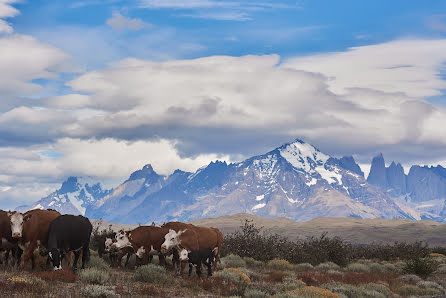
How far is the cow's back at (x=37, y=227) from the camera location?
19.4m

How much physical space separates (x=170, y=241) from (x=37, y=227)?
17.6ft

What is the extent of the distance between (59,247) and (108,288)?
3254 millimetres

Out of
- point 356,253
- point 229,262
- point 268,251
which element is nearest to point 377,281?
point 229,262

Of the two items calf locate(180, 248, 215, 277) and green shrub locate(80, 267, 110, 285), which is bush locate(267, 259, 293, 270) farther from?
green shrub locate(80, 267, 110, 285)

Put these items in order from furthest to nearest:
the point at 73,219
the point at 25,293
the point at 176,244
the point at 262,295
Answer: the point at 176,244 < the point at 73,219 < the point at 262,295 < the point at 25,293

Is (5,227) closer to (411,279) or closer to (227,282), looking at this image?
(227,282)

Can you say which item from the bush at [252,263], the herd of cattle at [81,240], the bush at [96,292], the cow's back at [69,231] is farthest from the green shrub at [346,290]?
the bush at [252,263]

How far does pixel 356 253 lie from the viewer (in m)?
50.2

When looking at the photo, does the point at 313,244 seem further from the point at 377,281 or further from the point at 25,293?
the point at 25,293

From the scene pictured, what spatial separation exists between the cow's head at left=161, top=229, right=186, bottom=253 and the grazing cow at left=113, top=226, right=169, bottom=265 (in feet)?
1.84

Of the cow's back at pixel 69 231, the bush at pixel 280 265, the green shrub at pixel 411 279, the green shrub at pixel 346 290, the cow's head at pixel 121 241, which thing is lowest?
the green shrub at pixel 411 279

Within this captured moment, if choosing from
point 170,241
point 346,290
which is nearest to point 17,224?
point 170,241

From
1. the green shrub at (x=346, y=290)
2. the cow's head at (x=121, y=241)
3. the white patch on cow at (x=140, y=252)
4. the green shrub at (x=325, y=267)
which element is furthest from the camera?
the green shrub at (x=325, y=267)

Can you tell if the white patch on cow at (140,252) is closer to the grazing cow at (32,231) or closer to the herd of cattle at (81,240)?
the herd of cattle at (81,240)
